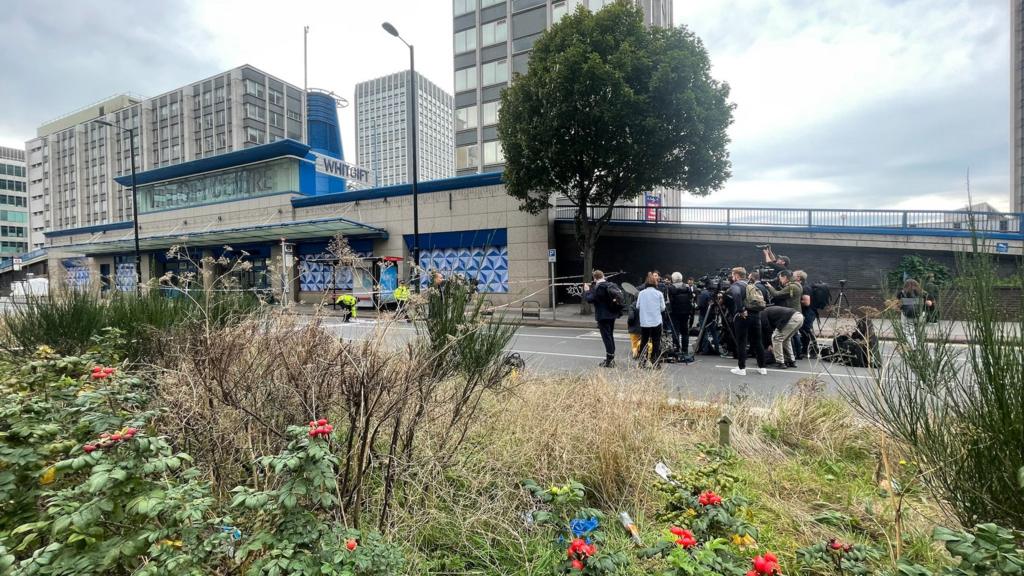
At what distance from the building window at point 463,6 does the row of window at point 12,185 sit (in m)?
94.9

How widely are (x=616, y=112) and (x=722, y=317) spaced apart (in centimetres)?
831

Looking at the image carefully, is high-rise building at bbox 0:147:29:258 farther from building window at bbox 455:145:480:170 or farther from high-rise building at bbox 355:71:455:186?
building window at bbox 455:145:480:170

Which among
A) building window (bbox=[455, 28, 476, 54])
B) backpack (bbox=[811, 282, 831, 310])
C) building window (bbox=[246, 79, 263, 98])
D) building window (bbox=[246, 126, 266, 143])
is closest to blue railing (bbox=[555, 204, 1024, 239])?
backpack (bbox=[811, 282, 831, 310])

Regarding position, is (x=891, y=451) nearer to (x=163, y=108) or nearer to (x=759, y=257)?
(x=759, y=257)

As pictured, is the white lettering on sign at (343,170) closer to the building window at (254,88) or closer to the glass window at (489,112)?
the glass window at (489,112)

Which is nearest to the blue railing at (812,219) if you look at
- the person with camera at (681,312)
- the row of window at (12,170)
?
the person with camera at (681,312)

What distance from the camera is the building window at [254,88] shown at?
239 ft

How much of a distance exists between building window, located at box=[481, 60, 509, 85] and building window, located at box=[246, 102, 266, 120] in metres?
52.2

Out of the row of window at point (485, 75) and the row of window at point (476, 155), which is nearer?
the row of window at point (485, 75)

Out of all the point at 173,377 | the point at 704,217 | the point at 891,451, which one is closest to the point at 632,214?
the point at 704,217

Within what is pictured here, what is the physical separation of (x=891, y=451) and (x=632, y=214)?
1838 cm

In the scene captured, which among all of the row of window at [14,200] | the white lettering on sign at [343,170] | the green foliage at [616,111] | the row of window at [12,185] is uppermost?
the row of window at [12,185]

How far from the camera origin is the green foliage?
1469 centimetres

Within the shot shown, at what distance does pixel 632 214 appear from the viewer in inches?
816
